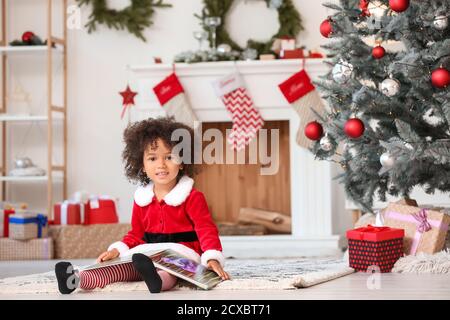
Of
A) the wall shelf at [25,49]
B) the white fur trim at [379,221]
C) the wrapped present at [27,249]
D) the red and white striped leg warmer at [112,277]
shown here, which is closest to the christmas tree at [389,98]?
the white fur trim at [379,221]

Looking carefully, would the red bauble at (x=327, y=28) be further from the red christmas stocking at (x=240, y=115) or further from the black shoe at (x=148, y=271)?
the black shoe at (x=148, y=271)

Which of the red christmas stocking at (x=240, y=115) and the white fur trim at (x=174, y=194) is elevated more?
the red christmas stocking at (x=240, y=115)

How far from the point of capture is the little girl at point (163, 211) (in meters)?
2.21

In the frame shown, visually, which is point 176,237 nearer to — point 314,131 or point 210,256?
point 210,256

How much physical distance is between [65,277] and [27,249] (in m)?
2.18

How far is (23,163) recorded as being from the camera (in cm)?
454

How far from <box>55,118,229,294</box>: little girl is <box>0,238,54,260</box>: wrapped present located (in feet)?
6.22

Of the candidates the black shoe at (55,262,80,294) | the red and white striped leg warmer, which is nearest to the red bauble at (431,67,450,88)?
the red and white striped leg warmer

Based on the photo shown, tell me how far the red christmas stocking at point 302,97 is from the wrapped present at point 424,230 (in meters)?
1.54

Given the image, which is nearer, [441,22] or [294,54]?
[441,22]

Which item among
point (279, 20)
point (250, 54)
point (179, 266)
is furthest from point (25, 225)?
point (179, 266)

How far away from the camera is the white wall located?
4730mm

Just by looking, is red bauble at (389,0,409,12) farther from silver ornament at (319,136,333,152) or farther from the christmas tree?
silver ornament at (319,136,333,152)
